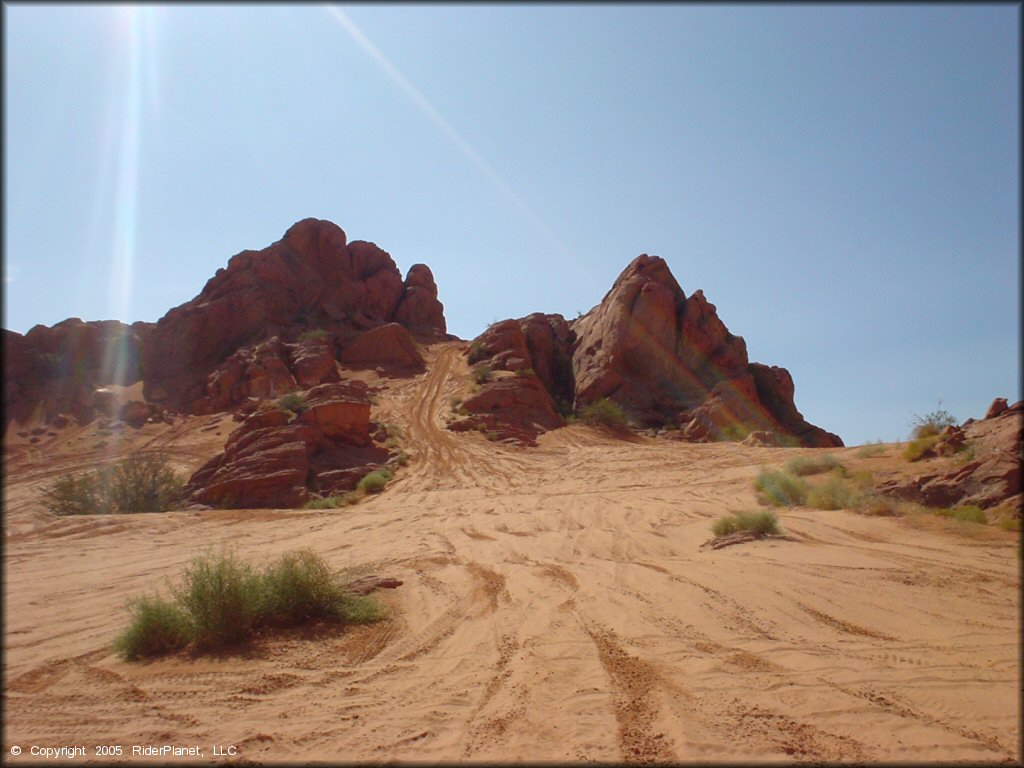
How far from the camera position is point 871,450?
14.2 meters

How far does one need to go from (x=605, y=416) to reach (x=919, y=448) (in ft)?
56.4

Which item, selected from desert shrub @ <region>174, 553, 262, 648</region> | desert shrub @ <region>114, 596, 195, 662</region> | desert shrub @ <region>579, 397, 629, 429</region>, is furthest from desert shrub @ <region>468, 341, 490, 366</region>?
desert shrub @ <region>114, 596, 195, 662</region>

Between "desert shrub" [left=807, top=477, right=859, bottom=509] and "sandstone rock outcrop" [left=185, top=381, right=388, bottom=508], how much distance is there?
12.3m

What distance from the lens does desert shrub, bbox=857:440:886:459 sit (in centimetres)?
1378

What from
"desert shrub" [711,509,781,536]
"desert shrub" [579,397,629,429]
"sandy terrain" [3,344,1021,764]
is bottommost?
"sandy terrain" [3,344,1021,764]

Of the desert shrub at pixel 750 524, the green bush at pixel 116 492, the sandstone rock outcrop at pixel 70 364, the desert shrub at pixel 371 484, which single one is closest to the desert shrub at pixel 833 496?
the desert shrub at pixel 750 524

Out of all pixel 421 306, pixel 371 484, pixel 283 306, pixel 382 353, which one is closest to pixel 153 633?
pixel 371 484

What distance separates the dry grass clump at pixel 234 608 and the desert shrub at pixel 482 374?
2440 centimetres

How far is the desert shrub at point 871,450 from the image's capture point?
13.8 meters

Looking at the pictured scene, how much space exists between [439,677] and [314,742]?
109cm

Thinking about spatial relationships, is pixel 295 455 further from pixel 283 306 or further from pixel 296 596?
pixel 283 306

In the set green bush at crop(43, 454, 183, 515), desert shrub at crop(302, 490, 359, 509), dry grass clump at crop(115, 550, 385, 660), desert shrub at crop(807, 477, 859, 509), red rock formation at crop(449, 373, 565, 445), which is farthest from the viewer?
red rock formation at crop(449, 373, 565, 445)

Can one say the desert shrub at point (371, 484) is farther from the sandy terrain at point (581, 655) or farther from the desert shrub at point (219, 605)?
the desert shrub at point (219, 605)

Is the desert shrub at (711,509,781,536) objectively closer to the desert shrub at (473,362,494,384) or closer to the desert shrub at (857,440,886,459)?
the desert shrub at (857,440,886,459)
